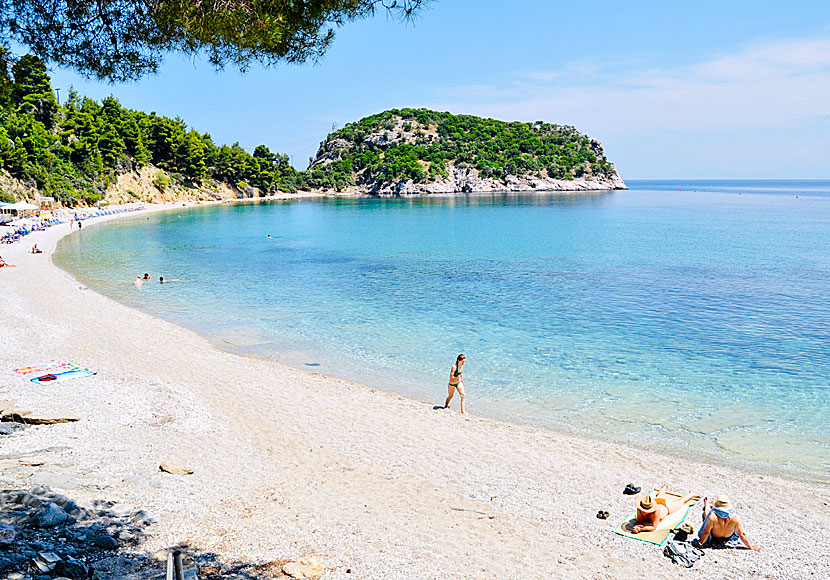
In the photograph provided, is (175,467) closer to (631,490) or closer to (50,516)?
(50,516)

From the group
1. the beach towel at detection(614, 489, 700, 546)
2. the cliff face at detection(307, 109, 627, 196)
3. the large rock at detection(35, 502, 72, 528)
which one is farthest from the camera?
the cliff face at detection(307, 109, 627, 196)

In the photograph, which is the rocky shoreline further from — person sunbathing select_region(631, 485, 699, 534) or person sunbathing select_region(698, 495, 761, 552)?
person sunbathing select_region(698, 495, 761, 552)

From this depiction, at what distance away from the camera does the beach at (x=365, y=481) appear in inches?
292

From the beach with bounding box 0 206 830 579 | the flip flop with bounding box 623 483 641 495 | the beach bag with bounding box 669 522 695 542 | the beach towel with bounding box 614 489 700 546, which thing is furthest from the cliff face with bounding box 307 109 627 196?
the beach bag with bounding box 669 522 695 542

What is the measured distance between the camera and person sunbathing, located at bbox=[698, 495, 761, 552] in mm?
7793

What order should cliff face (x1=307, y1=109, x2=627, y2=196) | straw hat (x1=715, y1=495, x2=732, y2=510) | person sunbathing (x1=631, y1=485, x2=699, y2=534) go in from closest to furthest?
straw hat (x1=715, y1=495, x2=732, y2=510)
person sunbathing (x1=631, y1=485, x2=699, y2=534)
cliff face (x1=307, y1=109, x2=627, y2=196)

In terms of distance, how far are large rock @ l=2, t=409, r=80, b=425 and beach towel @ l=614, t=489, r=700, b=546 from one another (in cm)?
999

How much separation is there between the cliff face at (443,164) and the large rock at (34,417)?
515 ft

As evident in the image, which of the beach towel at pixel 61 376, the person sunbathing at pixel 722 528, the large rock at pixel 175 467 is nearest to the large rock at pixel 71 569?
the large rock at pixel 175 467

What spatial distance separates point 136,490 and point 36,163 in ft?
263

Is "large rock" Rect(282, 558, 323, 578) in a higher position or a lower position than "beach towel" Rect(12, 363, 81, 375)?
lower

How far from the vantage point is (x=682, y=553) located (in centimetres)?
760

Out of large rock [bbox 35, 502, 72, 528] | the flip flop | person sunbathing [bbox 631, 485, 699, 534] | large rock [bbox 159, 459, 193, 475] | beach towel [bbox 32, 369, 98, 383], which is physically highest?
large rock [bbox 35, 502, 72, 528]

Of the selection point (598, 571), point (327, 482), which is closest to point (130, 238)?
point (327, 482)
